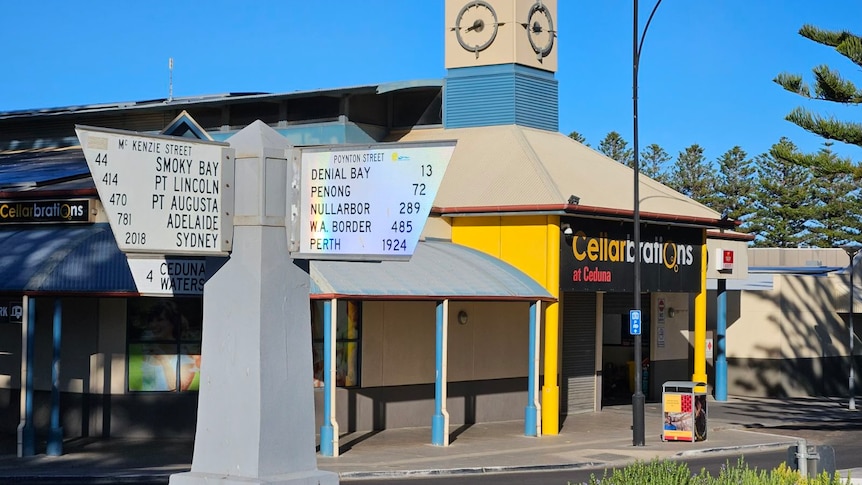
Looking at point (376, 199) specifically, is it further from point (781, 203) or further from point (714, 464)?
point (781, 203)

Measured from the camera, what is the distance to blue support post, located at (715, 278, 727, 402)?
35.1 metres

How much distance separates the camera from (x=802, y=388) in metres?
37.5

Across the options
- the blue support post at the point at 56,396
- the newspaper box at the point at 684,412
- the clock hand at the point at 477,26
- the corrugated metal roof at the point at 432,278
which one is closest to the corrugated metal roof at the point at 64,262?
the blue support post at the point at 56,396

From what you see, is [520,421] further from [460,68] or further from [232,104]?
[232,104]

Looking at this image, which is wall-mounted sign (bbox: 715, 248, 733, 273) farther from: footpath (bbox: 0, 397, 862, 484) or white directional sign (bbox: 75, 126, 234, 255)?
white directional sign (bbox: 75, 126, 234, 255)

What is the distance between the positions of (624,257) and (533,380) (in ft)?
14.9

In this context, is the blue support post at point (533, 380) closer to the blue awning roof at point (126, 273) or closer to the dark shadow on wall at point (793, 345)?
the blue awning roof at point (126, 273)

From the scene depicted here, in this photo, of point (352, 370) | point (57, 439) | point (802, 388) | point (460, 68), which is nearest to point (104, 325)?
point (57, 439)

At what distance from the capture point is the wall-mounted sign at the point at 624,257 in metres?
26.7

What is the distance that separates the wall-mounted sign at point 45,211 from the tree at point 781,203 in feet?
194

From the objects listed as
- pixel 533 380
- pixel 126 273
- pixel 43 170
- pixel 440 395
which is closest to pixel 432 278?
pixel 440 395

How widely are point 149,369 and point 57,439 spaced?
266cm

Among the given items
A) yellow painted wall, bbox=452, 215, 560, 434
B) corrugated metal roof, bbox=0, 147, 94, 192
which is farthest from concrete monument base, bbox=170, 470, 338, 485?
yellow painted wall, bbox=452, 215, 560, 434

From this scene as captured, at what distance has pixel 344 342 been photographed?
24875 mm
